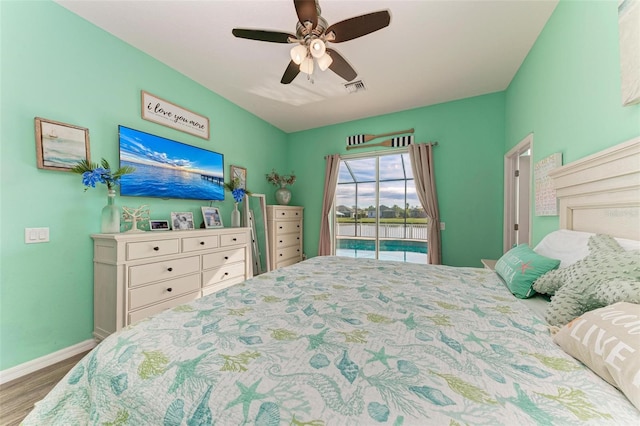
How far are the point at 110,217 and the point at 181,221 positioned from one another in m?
0.71

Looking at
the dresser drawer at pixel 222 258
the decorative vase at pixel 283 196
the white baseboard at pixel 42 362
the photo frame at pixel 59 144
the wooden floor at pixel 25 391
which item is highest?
the photo frame at pixel 59 144

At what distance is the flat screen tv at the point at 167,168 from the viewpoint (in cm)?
233

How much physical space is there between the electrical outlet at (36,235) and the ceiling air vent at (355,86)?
3.28 m

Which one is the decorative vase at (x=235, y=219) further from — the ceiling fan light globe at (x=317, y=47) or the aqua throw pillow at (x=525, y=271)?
the aqua throw pillow at (x=525, y=271)

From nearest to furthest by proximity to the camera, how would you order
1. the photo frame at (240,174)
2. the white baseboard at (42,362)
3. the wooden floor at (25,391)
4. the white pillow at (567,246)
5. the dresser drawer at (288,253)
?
1. the white pillow at (567,246)
2. the wooden floor at (25,391)
3. the white baseboard at (42,362)
4. the photo frame at (240,174)
5. the dresser drawer at (288,253)

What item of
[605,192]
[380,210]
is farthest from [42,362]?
[380,210]

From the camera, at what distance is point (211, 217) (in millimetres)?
3096

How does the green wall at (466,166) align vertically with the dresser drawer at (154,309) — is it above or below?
above

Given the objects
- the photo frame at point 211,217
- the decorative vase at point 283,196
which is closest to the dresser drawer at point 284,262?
the decorative vase at point 283,196

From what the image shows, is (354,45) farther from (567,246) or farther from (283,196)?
(283,196)

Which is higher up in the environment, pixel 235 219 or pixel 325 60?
pixel 325 60

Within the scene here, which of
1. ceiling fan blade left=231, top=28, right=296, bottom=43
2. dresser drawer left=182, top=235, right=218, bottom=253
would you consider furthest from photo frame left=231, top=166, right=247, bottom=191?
ceiling fan blade left=231, top=28, right=296, bottom=43

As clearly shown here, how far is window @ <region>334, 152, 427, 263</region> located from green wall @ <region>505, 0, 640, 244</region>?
5.85ft

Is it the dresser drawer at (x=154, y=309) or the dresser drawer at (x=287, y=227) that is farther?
the dresser drawer at (x=287, y=227)
